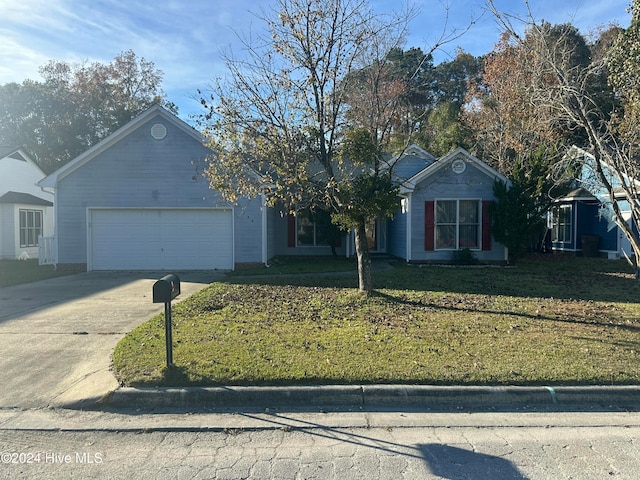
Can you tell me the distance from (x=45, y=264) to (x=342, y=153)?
14.6 m

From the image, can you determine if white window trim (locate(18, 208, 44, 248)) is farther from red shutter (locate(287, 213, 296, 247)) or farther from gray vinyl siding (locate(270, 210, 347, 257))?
red shutter (locate(287, 213, 296, 247))

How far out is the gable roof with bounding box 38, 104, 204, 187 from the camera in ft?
49.3

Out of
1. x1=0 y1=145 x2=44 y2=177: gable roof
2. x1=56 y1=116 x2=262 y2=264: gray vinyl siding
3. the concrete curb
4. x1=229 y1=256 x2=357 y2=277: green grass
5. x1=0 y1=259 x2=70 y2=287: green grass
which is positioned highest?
x1=0 y1=145 x2=44 y2=177: gable roof

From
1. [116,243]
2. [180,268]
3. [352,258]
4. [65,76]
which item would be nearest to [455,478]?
[180,268]

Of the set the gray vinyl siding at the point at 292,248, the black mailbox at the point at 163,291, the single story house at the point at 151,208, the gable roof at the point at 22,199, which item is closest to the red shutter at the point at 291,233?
the gray vinyl siding at the point at 292,248

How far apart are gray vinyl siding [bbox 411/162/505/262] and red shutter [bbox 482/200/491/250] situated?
21cm

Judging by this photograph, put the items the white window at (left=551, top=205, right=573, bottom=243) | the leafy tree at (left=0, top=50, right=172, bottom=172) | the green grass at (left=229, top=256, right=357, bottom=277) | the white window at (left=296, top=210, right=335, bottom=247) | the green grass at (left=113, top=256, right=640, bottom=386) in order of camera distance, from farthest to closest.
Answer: the leafy tree at (left=0, top=50, right=172, bottom=172), the white window at (left=551, top=205, right=573, bottom=243), the white window at (left=296, top=210, right=335, bottom=247), the green grass at (left=229, top=256, right=357, bottom=277), the green grass at (left=113, top=256, right=640, bottom=386)

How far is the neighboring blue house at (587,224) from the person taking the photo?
18359 millimetres

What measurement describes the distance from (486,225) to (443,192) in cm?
204

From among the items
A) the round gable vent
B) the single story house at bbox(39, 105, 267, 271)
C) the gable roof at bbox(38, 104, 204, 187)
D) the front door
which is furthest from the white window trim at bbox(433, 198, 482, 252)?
the round gable vent

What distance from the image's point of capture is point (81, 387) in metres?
4.95

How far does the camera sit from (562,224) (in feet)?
71.5

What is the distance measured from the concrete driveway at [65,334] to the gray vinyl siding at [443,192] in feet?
26.3

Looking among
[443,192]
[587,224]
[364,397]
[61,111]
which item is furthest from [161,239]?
[61,111]
